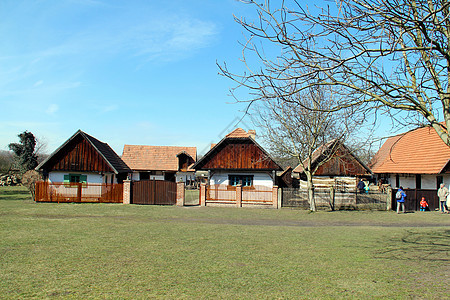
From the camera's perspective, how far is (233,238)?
12.8 m

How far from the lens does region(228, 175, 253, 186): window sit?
29750 mm

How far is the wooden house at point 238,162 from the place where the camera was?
29016 mm

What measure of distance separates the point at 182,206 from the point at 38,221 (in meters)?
10.8

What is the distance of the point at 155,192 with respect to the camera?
27.0 m

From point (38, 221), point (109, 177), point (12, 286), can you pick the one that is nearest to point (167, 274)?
point (12, 286)

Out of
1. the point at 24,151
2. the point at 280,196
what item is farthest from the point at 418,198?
the point at 24,151

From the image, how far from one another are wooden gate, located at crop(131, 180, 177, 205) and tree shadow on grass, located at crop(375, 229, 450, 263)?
1671 cm

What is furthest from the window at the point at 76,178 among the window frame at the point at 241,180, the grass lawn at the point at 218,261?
the grass lawn at the point at 218,261

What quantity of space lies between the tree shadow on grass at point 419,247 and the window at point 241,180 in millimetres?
16217

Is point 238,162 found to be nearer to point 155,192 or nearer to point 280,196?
point 280,196

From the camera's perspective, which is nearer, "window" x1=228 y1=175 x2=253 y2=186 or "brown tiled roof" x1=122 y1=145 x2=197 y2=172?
"window" x1=228 y1=175 x2=253 y2=186

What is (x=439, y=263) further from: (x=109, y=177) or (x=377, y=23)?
(x=109, y=177)

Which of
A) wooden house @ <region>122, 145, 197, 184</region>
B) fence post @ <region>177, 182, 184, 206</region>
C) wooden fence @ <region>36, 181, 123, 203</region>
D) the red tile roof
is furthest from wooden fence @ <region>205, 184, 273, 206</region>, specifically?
wooden house @ <region>122, 145, 197, 184</region>

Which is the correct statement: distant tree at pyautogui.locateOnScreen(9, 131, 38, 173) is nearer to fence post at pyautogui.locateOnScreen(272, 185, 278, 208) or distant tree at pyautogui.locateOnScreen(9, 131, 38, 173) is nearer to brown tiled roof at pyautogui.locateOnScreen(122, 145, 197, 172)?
brown tiled roof at pyautogui.locateOnScreen(122, 145, 197, 172)
